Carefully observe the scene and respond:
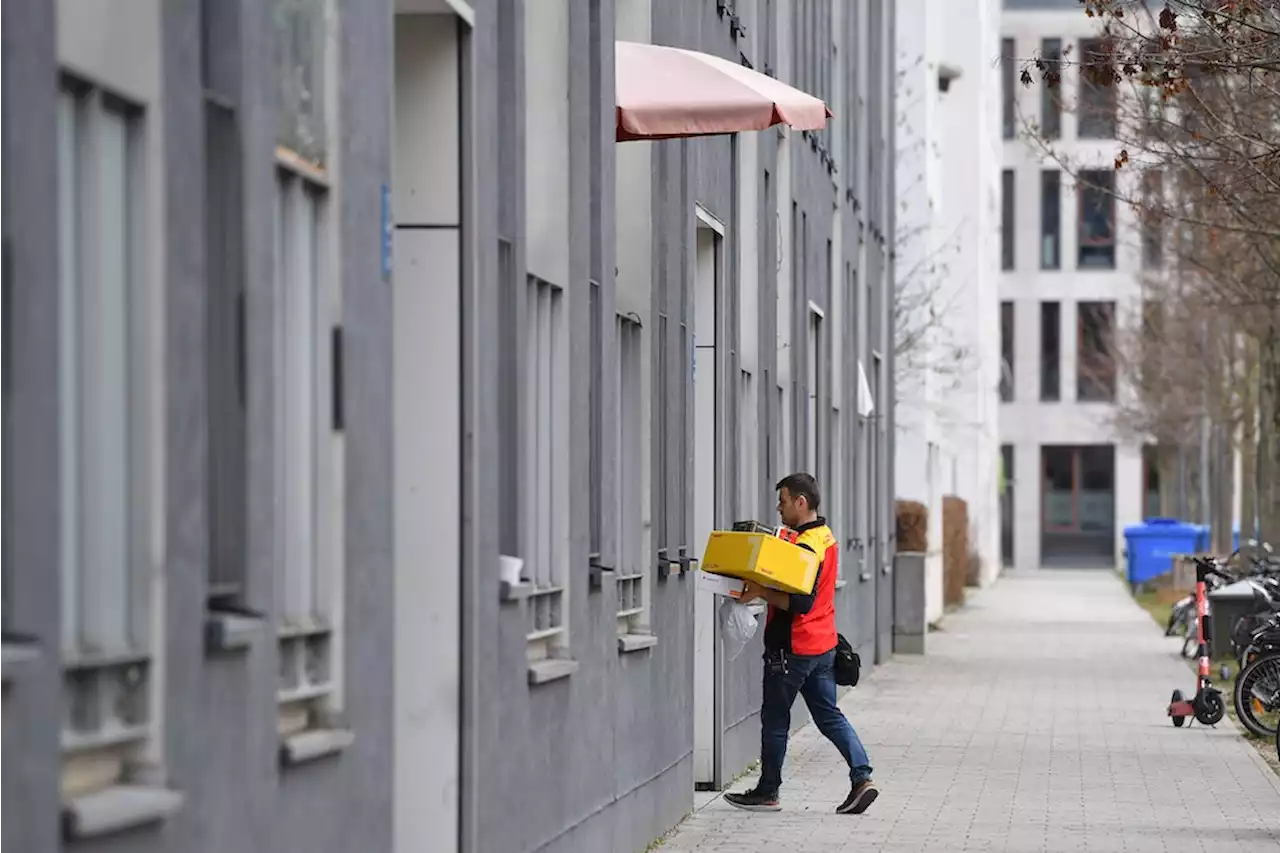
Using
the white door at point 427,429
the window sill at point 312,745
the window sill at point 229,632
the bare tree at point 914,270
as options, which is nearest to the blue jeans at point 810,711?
the white door at point 427,429

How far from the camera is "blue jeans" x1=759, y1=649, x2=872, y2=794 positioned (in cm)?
1471

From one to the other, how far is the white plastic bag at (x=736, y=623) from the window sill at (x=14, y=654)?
972 centimetres

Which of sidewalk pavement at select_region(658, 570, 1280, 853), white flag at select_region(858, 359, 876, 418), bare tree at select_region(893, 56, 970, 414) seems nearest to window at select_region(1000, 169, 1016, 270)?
bare tree at select_region(893, 56, 970, 414)

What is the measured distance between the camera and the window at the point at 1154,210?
74.4 ft

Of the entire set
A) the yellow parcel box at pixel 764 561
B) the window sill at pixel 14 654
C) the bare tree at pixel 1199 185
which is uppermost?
the bare tree at pixel 1199 185

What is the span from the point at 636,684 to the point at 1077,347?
74.0 meters

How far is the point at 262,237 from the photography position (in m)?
6.62

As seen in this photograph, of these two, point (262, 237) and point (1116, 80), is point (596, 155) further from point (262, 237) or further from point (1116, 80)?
point (262, 237)

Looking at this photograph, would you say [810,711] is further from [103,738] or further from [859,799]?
[103,738]

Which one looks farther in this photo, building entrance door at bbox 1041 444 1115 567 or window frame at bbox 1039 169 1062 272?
building entrance door at bbox 1041 444 1115 567

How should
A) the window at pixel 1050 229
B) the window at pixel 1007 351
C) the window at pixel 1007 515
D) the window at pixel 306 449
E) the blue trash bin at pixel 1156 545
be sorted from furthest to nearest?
the window at pixel 1007 515 → the window at pixel 1007 351 → the window at pixel 1050 229 → the blue trash bin at pixel 1156 545 → the window at pixel 306 449

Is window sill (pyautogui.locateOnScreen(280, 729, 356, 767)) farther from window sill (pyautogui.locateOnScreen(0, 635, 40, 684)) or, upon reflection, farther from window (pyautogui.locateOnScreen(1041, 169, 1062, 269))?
window (pyautogui.locateOnScreen(1041, 169, 1062, 269))

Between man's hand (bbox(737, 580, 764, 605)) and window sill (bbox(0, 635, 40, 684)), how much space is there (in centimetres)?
962

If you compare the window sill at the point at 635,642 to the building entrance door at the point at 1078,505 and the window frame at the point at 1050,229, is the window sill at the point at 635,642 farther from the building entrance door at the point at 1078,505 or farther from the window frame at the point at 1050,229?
the building entrance door at the point at 1078,505
